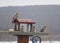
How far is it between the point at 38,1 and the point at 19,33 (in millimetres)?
766

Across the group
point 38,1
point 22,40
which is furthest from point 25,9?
point 22,40

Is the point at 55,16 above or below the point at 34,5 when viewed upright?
below

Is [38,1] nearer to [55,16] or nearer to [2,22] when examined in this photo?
[55,16]

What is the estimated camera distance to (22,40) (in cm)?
98

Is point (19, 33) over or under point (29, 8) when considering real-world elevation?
under

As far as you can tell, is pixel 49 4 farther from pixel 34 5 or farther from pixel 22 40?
pixel 22 40

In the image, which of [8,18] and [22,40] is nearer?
[22,40]

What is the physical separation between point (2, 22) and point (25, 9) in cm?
28

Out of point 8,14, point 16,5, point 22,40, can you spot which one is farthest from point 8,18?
point 22,40

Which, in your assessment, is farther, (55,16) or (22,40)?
(55,16)

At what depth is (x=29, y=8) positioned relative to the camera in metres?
1.65

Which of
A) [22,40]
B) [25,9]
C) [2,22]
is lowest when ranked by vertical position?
[22,40]

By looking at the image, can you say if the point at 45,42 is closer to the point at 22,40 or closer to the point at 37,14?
the point at 37,14

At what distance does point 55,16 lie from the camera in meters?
1.61
